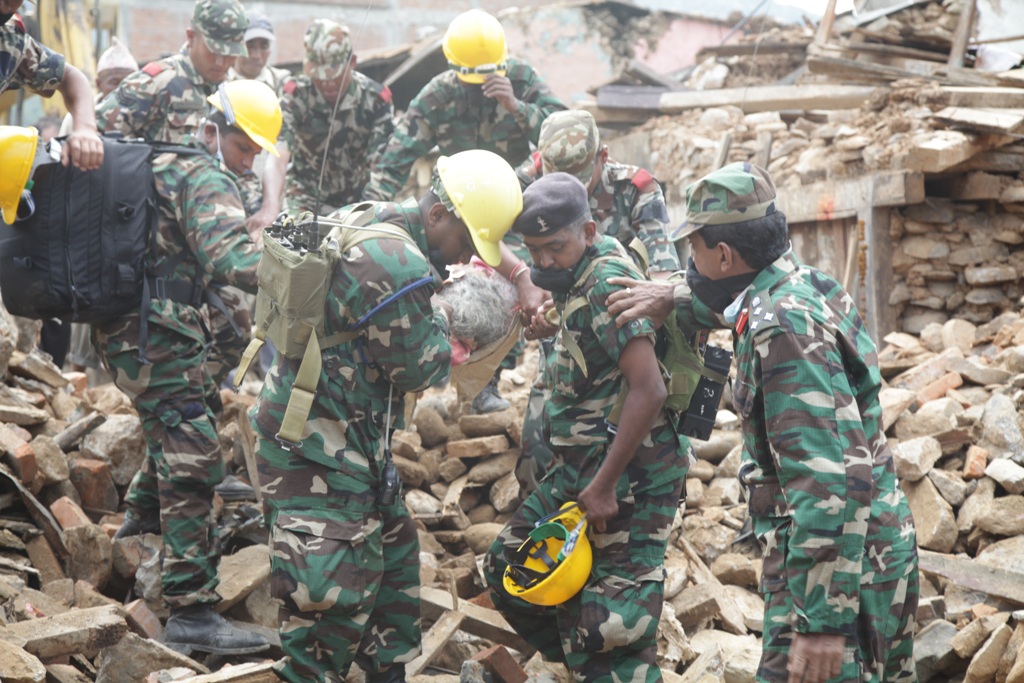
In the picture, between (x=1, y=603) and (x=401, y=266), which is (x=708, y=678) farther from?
(x=1, y=603)

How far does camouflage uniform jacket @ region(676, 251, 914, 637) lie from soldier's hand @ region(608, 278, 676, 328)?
48 centimetres

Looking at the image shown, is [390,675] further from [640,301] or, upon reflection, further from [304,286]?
A: [640,301]

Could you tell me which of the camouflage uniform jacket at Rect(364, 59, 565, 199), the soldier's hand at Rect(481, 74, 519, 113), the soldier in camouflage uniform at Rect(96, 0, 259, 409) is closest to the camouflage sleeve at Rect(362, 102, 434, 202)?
the camouflage uniform jacket at Rect(364, 59, 565, 199)

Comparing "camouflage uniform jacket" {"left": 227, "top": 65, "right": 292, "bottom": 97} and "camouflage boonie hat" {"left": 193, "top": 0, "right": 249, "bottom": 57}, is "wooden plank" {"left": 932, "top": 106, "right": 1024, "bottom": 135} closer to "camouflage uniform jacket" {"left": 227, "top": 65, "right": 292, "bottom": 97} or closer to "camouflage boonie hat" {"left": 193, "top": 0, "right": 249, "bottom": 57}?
"camouflage uniform jacket" {"left": 227, "top": 65, "right": 292, "bottom": 97}

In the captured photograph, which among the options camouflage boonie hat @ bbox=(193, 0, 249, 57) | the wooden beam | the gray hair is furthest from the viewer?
the wooden beam

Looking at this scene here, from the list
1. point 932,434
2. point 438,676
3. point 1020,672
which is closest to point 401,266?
point 438,676

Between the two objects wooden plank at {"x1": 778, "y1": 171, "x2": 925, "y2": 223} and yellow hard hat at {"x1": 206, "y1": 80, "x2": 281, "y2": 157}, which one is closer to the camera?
yellow hard hat at {"x1": 206, "y1": 80, "x2": 281, "y2": 157}

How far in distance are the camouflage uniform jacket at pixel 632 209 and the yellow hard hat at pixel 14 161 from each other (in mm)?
2509

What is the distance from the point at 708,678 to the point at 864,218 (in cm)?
531

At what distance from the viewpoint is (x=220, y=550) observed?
537cm

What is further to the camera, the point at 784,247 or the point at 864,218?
the point at 864,218

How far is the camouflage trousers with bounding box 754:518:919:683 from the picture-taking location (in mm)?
3395

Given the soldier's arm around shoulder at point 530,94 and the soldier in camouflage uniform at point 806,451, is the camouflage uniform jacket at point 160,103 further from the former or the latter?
the soldier in camouflage uniform at point 806,451

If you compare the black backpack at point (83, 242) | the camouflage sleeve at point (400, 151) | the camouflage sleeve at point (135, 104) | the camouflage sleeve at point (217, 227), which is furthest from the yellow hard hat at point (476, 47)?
the black backpack at point (83, 242)
